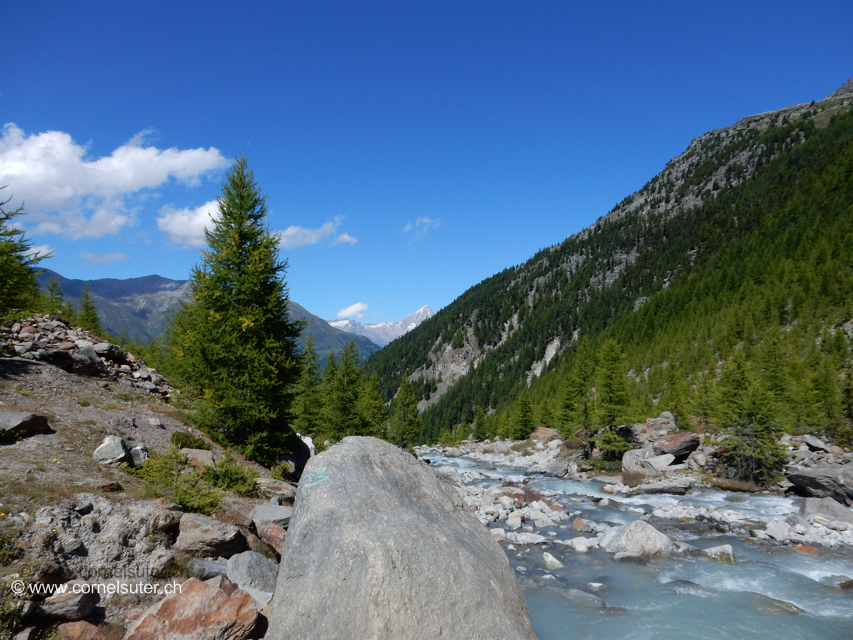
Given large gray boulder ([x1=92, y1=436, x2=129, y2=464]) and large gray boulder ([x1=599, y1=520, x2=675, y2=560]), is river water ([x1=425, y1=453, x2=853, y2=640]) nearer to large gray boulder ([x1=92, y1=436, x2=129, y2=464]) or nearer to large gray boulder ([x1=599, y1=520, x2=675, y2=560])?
large gray boulder ([x1=599, y1=520, x2=675, y2=560])

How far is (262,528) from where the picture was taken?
9992 millimetres

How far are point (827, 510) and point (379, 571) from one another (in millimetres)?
26065

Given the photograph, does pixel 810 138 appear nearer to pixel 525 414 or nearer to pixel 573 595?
pixel 525 414

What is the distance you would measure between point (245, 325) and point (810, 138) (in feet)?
814

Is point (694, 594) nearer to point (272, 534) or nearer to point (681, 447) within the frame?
point (272, 534)

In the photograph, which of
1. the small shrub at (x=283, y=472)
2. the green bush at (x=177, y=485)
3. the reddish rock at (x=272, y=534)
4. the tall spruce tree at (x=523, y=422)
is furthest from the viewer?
the tall spruce tree at (x=523, y=422)

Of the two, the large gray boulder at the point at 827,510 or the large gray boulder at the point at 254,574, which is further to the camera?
the large gray boulder at the point at 827,510

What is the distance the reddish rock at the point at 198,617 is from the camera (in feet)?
19.0

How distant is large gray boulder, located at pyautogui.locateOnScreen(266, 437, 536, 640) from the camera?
238 inches

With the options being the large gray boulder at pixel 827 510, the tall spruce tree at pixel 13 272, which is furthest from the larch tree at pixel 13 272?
the large gray boulder at pixel 827 510

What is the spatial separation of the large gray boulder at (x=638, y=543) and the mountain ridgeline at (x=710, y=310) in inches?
946

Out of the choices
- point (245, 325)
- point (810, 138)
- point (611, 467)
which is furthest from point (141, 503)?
point (810, 138)

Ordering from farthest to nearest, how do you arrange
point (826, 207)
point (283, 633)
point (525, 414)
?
point (826, 207) < point (525, 414) < point (283, 633)

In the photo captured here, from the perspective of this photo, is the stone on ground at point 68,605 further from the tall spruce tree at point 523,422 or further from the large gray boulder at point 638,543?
the tall spruce tree at point 523,422
